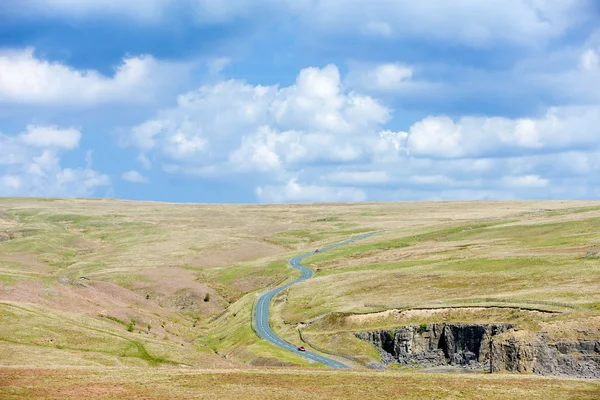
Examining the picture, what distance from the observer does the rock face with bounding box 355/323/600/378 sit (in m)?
74.2

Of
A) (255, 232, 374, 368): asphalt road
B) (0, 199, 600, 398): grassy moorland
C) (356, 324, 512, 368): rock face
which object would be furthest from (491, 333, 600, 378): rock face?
(255, 232, 374, 368): asphalt road

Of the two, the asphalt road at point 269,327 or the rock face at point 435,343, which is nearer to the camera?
the rock face at point 435,343

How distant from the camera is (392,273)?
146m

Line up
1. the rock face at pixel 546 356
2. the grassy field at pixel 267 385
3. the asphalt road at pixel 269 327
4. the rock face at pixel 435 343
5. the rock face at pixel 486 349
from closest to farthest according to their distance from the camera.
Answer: the grassy field at pixel 267 385
the rock face at pixel 546 356
the rock face at pixel 486 349
the rock face at pixel 435 343
the asphalt road at pixel 269 327

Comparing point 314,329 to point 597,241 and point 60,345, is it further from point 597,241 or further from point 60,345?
point 597,241

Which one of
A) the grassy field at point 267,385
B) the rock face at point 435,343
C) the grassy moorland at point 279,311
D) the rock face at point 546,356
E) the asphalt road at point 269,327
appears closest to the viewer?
the grassy field at point 267,385

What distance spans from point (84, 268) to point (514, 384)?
157018 mm

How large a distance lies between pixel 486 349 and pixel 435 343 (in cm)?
1128

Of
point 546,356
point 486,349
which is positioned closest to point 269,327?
point 486,349

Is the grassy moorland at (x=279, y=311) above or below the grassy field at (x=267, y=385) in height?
above

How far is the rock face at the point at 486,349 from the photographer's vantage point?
244 ft

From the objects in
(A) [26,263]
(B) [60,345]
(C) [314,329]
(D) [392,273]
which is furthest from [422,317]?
(A) [26,263]

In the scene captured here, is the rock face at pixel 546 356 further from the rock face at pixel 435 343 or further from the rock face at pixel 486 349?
the rock face at pixel 435 343

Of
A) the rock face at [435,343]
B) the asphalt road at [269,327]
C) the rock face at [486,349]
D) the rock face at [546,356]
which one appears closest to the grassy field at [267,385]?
the rock face at [546,356]
